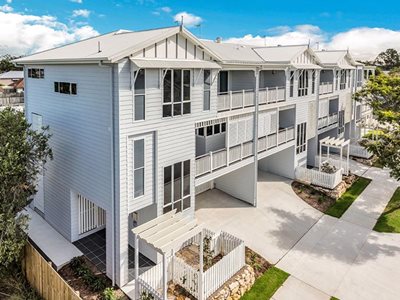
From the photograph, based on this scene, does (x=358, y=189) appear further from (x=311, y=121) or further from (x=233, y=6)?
(x=233, y=6)

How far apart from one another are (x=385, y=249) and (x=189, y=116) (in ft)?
38.9

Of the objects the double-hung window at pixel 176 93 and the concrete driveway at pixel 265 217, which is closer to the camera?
the double-hung window at pixel 176 93

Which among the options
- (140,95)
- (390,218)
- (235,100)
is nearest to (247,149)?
(235,100)

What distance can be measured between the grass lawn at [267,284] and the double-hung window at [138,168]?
592cm

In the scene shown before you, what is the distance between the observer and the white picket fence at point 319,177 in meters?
23.1

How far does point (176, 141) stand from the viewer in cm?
1467

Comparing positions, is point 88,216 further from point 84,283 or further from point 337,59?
point 337,59

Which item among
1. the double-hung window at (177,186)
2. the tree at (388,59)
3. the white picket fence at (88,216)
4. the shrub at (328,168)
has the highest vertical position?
the tree at (388,59)

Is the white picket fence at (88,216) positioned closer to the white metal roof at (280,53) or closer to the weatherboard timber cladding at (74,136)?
the weatherboard timber cladding at (74,136)

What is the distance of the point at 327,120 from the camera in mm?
29984

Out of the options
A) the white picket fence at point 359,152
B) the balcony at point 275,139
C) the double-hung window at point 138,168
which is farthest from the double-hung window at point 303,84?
the double-hung window at point 138,168

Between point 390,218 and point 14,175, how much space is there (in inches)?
798

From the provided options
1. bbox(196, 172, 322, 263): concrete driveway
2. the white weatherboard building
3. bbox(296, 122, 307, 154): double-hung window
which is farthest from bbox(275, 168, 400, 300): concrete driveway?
bbox(296, 122, 307, 154): double-hung window

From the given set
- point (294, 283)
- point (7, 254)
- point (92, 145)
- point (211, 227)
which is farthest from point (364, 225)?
point (7, 254)
